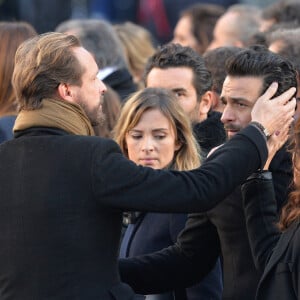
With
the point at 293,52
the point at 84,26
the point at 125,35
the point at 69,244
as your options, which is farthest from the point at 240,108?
the point at 125,35

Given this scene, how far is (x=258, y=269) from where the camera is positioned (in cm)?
385

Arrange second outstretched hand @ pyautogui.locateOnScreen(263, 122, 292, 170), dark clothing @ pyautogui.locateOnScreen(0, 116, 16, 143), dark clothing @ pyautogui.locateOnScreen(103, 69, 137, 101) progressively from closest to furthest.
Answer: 1. second outstretched hand @ pyautogui.locateOnScreen(263, 122, 292, 170)
2. dark clothing @ pyautogui.locateOnScreen(0, 116, 16, 143)
3. dark clothing @ pyautogui.locateOnScreen(103, 69, 137, 101)

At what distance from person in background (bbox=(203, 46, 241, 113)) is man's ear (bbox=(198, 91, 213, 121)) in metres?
0.09

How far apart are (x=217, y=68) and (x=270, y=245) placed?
255 cm

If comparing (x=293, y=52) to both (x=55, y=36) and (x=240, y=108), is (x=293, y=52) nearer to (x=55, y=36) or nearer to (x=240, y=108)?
(x=240, y=108)

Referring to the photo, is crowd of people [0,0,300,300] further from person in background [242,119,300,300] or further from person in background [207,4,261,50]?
person in background [207,4,261,50]

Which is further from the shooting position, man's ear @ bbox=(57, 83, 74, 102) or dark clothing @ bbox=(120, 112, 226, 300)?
dark clothing @ bbox=(120, 112, 226, 300)

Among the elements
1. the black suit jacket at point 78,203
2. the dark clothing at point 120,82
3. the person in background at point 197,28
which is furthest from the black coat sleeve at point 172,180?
the person in background at point 197,28

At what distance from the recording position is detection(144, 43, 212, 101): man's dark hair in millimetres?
5988

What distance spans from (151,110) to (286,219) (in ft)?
5.64

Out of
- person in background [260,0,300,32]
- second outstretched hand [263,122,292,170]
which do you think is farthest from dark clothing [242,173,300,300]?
person in background [260,0,300,32]

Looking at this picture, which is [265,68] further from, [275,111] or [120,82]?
[120,82]

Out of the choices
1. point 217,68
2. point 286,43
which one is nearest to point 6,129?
point 217,68

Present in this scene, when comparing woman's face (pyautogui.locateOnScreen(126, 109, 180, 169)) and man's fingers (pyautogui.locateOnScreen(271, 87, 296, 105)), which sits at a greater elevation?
man's fingers (pyautogui.locateOnScreen(271, 87, 296, 105))
